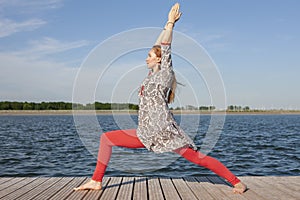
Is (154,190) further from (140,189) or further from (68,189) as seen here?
(68,189)

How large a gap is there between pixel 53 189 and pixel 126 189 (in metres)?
0.99

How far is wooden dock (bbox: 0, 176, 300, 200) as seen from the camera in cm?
496

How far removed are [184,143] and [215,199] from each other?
0.78 m

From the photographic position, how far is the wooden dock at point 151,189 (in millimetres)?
4965

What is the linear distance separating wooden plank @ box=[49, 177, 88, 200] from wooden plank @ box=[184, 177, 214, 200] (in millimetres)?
1534

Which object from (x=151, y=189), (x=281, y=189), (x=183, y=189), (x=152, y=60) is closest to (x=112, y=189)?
(x=151, y=189)

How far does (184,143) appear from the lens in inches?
190

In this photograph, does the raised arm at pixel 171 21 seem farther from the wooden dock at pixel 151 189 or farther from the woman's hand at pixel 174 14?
the wooden dock at pixel 151 189

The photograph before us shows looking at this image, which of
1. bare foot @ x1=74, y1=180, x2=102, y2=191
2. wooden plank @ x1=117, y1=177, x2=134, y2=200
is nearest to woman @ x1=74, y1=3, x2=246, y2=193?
wooden plank @ x1=117, y1=177, x2=134, y2=200

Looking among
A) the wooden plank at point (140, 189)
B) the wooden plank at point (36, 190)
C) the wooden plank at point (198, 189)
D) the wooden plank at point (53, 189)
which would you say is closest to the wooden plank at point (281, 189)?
the wooden plank at point (198, 189)

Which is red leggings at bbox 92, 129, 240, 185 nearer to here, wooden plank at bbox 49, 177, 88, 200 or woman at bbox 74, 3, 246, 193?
woman at bbox 74, 3, 246, 193

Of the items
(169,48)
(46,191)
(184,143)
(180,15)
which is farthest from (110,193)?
(180,15)

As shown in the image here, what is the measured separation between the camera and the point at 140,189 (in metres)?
5.35

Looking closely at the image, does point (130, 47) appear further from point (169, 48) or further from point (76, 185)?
point (76, 185)
